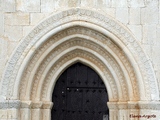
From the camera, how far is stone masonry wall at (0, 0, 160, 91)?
22.1 feet

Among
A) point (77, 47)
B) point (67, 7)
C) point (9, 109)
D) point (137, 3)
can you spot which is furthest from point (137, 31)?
point (9, 109)

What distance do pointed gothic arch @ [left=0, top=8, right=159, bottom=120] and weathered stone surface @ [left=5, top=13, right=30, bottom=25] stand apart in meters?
0.23

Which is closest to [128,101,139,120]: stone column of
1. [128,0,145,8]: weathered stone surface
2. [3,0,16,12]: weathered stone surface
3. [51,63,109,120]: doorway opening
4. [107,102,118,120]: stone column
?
[107,102,118,120]: stone column

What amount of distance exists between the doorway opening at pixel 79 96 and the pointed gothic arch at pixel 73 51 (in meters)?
0.23

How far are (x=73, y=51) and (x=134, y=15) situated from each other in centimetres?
120

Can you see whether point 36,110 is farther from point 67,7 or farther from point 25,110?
point 67,7

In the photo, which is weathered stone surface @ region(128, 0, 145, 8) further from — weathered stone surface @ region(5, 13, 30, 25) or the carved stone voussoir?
weathered stone surface @ region(5, 13, 30, 25)

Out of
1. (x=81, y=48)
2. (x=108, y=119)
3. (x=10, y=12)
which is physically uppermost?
(x=10, y=12)

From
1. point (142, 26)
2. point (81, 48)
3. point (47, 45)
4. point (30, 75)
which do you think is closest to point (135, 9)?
point (142, 26)

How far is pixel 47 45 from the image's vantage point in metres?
6.89

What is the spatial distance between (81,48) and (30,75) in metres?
0.97

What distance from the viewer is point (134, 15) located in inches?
266

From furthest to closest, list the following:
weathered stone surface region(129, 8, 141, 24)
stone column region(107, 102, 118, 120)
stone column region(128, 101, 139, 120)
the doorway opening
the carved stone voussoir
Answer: the doorway opening → stone column region(107, 102, 118, 120) → weathered stone surface region(129, 8, 141, 24) → stone column region(128, 101, 139, 120) → the carved stone voussoir

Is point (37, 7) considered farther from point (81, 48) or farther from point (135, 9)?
point (135, 9)
